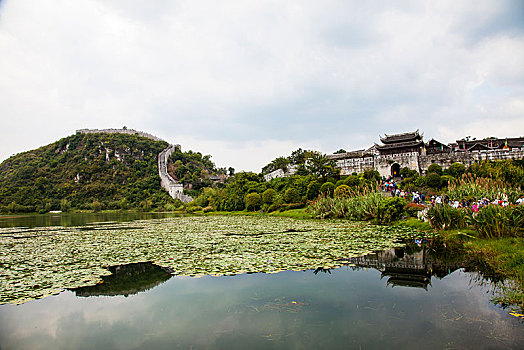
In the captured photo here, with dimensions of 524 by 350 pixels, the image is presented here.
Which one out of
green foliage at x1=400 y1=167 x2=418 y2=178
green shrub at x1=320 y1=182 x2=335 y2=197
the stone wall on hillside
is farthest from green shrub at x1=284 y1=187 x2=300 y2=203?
the stone wall on hillside

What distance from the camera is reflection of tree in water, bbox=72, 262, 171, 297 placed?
586 centimetres

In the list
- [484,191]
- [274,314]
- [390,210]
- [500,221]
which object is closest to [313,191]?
[390,210]

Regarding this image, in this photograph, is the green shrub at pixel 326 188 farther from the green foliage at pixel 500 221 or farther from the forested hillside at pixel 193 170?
the forested hillside at pixel 193 170

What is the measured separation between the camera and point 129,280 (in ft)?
21.7

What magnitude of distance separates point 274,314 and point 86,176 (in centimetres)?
8040

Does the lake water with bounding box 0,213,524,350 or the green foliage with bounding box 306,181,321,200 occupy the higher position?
the green foliage with bounding box 306,181,321,200

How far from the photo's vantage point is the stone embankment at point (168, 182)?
214 ft

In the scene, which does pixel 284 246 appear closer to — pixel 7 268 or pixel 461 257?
pixel 461 257

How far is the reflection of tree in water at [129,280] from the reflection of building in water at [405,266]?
486cm

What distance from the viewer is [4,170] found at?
7712 centimetres

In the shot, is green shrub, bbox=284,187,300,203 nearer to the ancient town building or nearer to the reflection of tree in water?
the ancient town building

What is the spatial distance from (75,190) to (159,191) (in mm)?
17843

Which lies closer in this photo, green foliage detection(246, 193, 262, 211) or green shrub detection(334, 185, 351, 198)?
green shrub detection(334, 185, 351, 198)

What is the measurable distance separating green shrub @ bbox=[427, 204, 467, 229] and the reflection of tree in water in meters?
10.5
